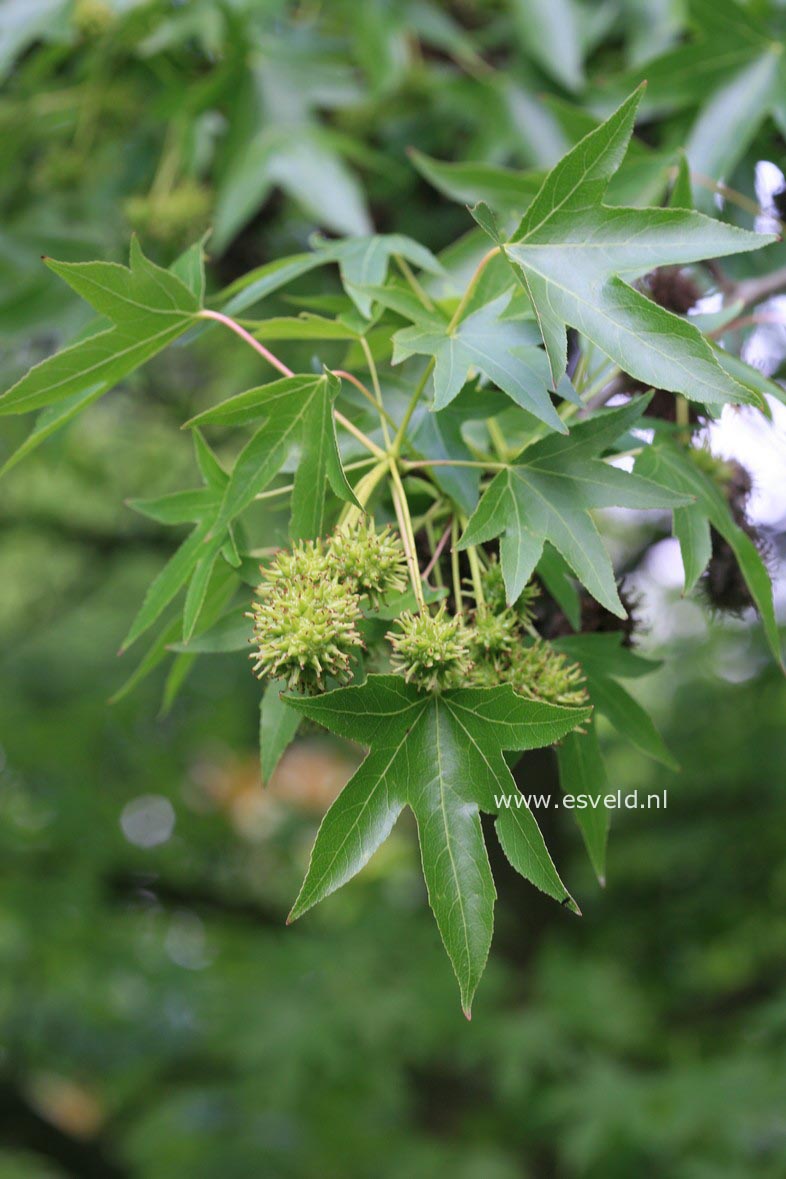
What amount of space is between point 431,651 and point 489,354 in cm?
28

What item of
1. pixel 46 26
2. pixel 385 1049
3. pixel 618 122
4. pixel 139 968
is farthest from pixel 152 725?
pixel 618 122

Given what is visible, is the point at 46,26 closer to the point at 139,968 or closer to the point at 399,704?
the point at 399,704

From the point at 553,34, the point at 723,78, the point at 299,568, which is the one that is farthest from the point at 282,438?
the point at 553,34

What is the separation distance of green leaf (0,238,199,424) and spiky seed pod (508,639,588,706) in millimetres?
490

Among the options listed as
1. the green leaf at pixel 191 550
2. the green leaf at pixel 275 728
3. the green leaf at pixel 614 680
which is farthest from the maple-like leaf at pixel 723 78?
the green leaf at pixel 275 728

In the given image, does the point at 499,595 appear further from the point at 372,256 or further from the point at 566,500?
the point at 372,256

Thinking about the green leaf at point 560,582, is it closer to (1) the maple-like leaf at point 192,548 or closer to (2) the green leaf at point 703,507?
(2) the green leaf at point 703,507

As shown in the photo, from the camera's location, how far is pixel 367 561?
3.09ft

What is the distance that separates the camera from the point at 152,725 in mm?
4324

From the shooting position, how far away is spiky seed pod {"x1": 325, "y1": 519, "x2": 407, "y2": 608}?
0.94m

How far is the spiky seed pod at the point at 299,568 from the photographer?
92cm

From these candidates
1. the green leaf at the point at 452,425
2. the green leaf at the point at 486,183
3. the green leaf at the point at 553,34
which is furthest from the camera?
the green leaf at the point at 553,34

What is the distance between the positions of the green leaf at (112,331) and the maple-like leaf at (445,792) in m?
0.43

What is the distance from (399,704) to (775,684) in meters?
3.44
